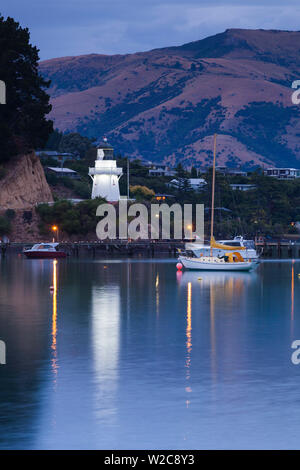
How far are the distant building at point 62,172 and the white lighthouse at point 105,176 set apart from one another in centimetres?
2480

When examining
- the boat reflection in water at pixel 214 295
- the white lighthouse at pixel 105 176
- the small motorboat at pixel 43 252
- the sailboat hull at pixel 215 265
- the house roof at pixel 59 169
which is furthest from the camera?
the house roof at pixel 59 169

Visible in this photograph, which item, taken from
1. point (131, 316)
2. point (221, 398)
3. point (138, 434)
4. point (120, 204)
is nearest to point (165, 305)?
point (131, 316)

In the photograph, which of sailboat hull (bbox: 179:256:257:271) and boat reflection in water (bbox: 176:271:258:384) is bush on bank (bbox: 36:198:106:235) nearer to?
boat reflection in water (bbox: 176:271:258:384)

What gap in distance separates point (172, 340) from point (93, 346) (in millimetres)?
4676

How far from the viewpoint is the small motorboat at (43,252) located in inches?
4948

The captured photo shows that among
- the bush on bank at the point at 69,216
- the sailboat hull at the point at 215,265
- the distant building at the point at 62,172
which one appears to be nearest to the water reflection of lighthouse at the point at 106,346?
the sailboat hull at the point at 215,265

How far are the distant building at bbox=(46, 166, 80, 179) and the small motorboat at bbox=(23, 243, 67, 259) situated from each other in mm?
49691

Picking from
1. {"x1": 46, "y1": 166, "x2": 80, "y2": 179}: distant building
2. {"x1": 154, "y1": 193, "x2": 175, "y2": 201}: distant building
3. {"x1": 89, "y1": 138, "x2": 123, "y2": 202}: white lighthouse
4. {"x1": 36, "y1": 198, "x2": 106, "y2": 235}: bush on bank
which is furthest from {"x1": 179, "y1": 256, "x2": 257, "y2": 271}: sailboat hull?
{"x1": 154, "y1": 193, "x2": 175, "y2": 201}: distant building

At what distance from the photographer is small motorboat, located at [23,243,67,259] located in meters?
126

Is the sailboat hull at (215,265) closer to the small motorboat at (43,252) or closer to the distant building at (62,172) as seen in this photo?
the small motorboat at (43,252)

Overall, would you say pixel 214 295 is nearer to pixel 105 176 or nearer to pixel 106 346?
pixel 106 346

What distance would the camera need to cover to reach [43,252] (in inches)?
4941
